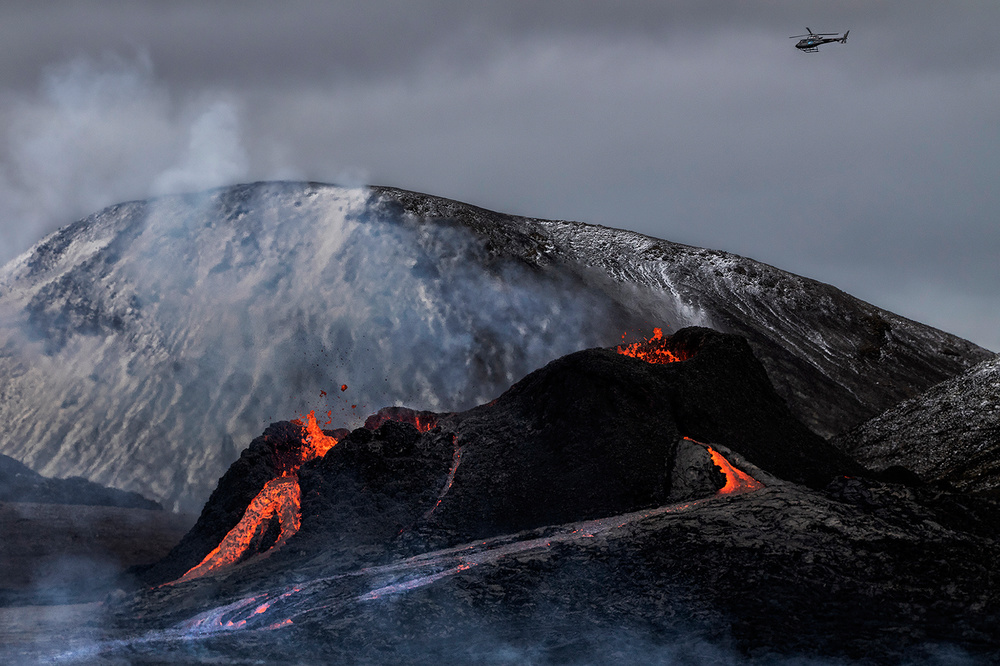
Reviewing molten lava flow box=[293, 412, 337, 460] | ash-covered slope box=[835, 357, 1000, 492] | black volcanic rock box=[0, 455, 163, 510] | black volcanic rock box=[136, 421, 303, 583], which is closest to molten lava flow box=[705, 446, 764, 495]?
molten lava flow box=[293, 412, 337, 460]

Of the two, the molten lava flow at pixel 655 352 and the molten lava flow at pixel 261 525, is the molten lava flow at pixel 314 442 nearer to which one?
the molten lava flow at pixel 261 525

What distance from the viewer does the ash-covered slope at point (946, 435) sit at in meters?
30.7

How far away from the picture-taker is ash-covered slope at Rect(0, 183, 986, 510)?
49.0m

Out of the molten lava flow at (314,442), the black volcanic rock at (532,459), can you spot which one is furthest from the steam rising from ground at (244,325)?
the black volcanic rock at (532,459)

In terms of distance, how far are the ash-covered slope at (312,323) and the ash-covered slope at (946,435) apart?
41.1 feet

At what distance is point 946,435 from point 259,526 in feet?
82.2

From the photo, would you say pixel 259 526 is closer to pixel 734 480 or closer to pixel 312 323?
pixel 734 480

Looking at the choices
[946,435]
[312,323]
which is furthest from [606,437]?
[312,323]

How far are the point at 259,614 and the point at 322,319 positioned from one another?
37.5 meters

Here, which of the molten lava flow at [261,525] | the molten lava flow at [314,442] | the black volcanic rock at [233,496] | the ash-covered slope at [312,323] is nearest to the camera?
the molten lava flow at [261,525]

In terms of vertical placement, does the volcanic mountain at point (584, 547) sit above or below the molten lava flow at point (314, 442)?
below

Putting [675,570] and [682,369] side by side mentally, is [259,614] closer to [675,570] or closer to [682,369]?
[675,570]

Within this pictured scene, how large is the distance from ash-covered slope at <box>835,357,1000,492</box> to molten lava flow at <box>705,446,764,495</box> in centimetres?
1432

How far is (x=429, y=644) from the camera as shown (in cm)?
1529
